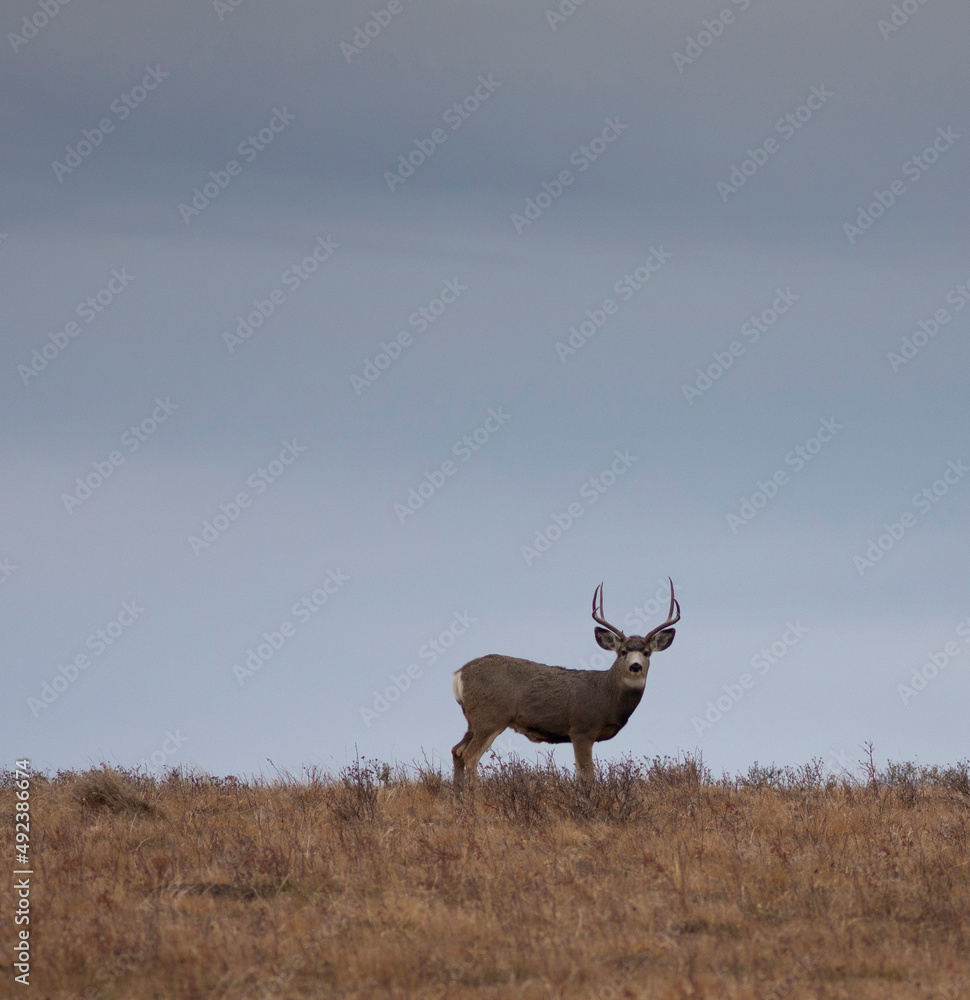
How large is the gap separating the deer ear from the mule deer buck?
0.64 feet

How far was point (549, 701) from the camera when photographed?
15539 mm

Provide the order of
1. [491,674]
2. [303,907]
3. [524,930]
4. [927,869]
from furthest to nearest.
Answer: [491,674] → [927,869] → [303,907] → [524,930]

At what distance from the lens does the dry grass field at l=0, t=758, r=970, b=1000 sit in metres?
7.16

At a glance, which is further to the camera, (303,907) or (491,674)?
(491,674)

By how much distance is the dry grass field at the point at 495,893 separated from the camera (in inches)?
282

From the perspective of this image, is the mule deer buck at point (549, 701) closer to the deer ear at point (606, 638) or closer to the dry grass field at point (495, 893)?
the deer ear at point (606, 638)

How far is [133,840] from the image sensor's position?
35.4ft

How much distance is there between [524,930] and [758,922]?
70.5 inches

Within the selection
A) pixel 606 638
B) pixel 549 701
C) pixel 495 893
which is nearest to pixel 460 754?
pixel 549 701

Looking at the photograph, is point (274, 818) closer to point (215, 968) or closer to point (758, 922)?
point (215, 968)

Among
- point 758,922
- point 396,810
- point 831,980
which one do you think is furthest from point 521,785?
point 831,980

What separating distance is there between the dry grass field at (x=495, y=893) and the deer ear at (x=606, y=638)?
2.75 meters

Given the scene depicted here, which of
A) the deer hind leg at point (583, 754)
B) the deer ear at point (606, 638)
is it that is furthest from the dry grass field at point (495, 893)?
the deer ear at point (606, 638)

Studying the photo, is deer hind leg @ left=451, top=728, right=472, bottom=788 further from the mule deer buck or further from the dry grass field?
the dry grass field
